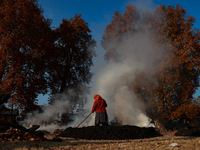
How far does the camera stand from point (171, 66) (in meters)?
14.5

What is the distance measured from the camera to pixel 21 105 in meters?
12.4

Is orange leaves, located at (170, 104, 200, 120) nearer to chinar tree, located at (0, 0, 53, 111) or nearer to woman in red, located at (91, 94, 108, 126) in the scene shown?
woman in red, located at (91, 94, 108, 126)

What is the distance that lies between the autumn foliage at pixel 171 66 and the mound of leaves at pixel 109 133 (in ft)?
16.5

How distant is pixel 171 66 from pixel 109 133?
8158 mm

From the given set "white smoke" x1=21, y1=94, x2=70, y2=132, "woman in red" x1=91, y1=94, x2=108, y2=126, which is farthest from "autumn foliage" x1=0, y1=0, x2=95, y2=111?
"woman in red" x1=91, y1=94, x2=108, y2=126

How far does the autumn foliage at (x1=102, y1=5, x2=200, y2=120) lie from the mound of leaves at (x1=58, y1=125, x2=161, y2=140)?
5.03m

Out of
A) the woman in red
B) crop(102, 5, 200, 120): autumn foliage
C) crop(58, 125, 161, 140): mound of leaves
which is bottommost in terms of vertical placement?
crop(58, 125, 161, 140): mound of leaves

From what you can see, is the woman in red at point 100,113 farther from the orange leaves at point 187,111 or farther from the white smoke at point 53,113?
the white smoke at point 53,113

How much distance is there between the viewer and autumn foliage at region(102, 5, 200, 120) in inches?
553

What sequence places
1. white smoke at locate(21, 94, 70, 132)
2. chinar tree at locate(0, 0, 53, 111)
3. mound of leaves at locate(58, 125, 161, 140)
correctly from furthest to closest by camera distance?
white smoke at locate(21, 94, 70, 132) < chinar tree at locate(0, 0, 53, 111) < mound of leaves at locate(58, 125, 161, 140)

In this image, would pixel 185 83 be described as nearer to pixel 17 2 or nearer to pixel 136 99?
pixel 136 99

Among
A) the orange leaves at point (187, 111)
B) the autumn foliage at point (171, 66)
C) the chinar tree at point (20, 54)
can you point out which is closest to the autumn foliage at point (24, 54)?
the chinar tree at point (20, 54)

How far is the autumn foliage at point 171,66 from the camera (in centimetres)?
1404

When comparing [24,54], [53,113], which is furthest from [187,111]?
[24,54]
